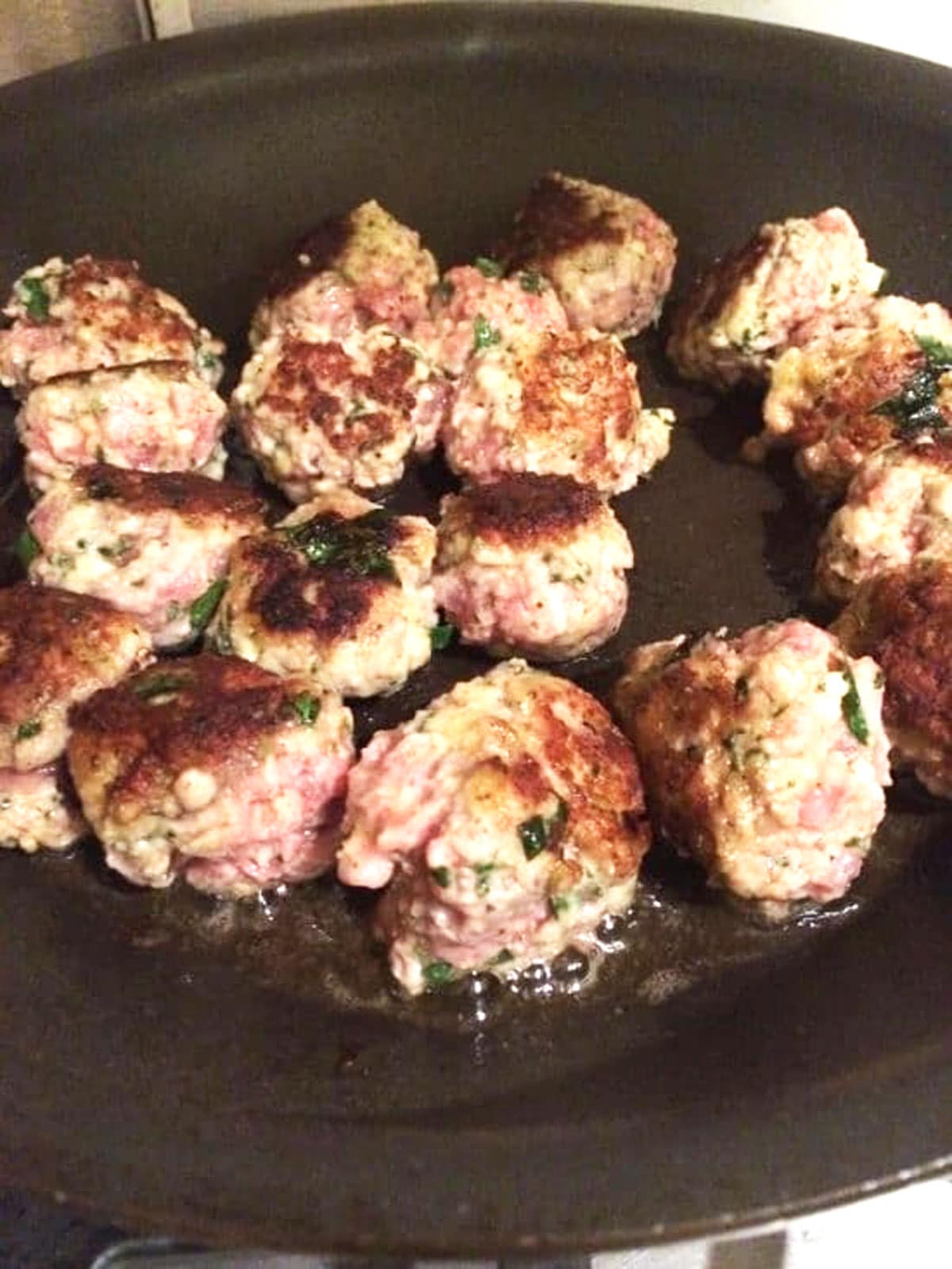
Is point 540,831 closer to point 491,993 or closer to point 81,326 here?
point 491,993

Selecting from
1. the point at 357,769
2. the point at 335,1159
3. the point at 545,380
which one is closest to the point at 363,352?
the point at 545,380

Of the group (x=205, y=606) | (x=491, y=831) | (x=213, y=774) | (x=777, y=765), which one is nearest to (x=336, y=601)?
(x=205, y=606)

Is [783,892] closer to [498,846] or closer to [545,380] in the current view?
[498,846]

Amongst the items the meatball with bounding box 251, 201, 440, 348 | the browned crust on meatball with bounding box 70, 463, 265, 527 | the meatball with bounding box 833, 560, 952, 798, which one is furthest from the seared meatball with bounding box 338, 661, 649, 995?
the meatball with bounding box 251, 201, 440, 348

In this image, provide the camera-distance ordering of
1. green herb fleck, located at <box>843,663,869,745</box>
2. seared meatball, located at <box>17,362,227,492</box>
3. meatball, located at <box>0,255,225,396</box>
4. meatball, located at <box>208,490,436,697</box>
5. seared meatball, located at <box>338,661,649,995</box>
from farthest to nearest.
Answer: meatball, located at <box>0,255,225,396</box> → seared meatball, located at <box>17,362,227,492</box> → meatball, located at <box>208,490,436,697</box> → green herb fleck, located at <box>843,663,869,745</box> → seared meatball, located at <box>338,661,649,995</box>

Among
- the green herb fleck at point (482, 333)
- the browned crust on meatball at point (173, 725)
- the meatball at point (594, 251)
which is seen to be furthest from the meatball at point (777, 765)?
the meatball at point (594, 251)

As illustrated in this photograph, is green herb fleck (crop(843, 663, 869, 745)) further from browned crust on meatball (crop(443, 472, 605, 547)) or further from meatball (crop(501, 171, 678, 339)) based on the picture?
meatball (crop(501, 171, 678, 339))
